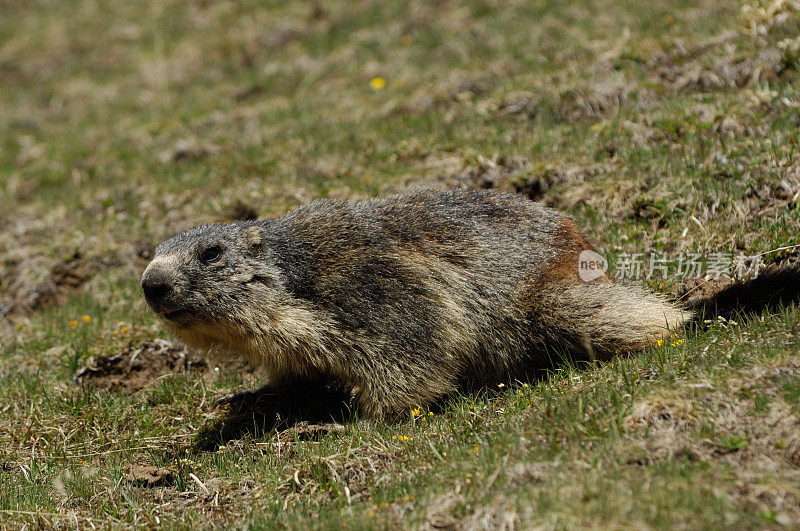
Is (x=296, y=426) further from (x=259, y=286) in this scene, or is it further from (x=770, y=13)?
(x=770, y=13)

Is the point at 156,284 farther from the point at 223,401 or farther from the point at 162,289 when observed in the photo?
the point at 223,401

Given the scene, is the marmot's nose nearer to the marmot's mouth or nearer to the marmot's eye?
the marmot's mouth

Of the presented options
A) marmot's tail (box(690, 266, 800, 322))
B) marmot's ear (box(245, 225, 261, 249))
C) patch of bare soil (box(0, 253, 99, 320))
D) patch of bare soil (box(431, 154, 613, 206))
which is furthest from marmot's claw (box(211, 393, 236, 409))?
marmot's tail (box(690, 266, 800, 322))

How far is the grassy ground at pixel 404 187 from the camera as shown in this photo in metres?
4.68

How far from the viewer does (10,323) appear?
9.27 meters

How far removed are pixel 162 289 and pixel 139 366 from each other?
2.04 metres

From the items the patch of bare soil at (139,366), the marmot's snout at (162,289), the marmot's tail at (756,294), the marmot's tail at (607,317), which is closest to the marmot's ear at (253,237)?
the marmot's snout at (162,289)

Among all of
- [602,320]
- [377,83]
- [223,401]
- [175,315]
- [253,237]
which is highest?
[377,83]

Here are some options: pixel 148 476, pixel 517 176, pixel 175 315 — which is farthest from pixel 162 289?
pixel 517 176

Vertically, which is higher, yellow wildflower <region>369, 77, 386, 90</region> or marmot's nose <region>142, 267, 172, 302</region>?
yellow wildflower <region>369, 77, 386, 90</region>

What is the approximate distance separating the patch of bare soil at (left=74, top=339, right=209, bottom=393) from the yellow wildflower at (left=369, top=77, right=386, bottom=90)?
6.66 metres

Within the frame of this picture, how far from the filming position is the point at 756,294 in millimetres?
6840

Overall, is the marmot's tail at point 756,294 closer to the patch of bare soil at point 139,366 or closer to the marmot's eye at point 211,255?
the marmot's eye at point 211,255

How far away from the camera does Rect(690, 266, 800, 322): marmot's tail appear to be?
6.72 metres
